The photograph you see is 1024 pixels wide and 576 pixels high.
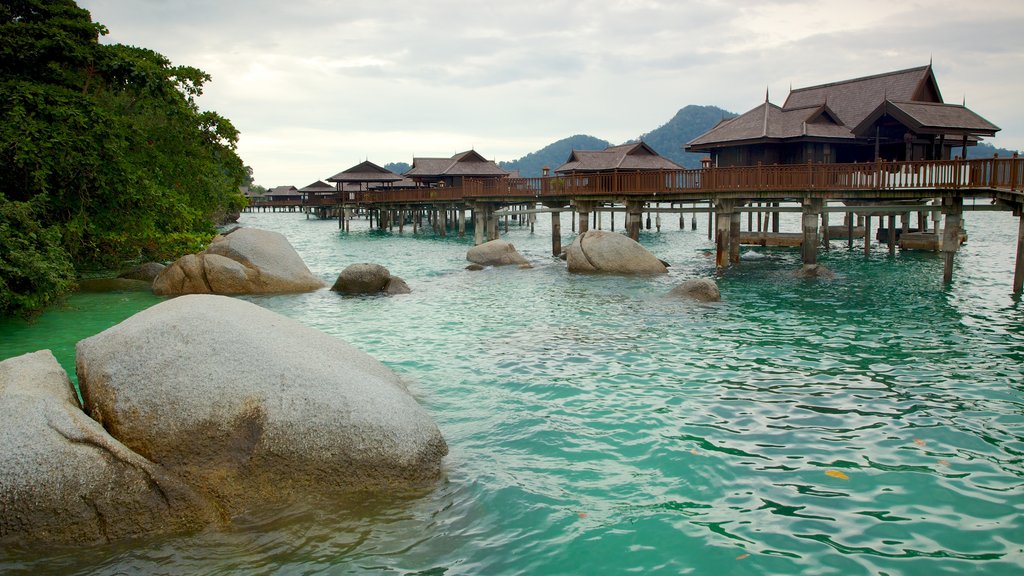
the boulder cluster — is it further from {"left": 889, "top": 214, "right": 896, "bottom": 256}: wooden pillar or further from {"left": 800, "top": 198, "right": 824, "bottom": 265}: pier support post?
{"left": 889, "top": 214, "right": 896, "bottom": 256}: wooden pillar

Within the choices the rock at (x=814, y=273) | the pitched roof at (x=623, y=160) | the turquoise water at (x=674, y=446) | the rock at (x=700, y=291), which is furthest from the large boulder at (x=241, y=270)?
the pitched roof at (x=623, y=160)

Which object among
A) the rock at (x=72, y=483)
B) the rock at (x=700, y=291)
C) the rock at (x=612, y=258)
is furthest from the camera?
the rock at (x=612, y=258)

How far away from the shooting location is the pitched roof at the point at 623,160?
4816 cm

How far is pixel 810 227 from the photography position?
2652 cm

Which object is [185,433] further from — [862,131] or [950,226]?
[862,131]

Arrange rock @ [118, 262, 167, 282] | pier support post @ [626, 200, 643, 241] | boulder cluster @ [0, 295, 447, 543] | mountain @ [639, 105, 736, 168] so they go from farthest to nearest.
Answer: mountain @ [639, 105, 736, 168]
pier support post @ [626, 200, 643, 241]
rock @ [118, 262, 167, 282]
boulder cluster @ [0, 295, 447, 543]

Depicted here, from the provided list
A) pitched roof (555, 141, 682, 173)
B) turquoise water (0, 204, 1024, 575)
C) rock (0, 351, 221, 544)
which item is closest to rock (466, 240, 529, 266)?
turquoise water (0, 204, 1024, 575)

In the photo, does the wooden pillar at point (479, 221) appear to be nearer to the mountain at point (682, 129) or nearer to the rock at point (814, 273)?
the rock at point (814, 273)

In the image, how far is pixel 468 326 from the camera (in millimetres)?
17406

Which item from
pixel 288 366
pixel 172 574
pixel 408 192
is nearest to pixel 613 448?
pixel 288 366

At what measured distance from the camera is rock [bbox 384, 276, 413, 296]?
2327cm

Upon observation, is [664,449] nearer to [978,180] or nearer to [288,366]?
[288,366]

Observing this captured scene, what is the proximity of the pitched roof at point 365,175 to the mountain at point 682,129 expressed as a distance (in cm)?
11398

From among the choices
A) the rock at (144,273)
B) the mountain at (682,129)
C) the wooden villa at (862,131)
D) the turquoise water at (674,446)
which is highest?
the mountain at (682,129)
